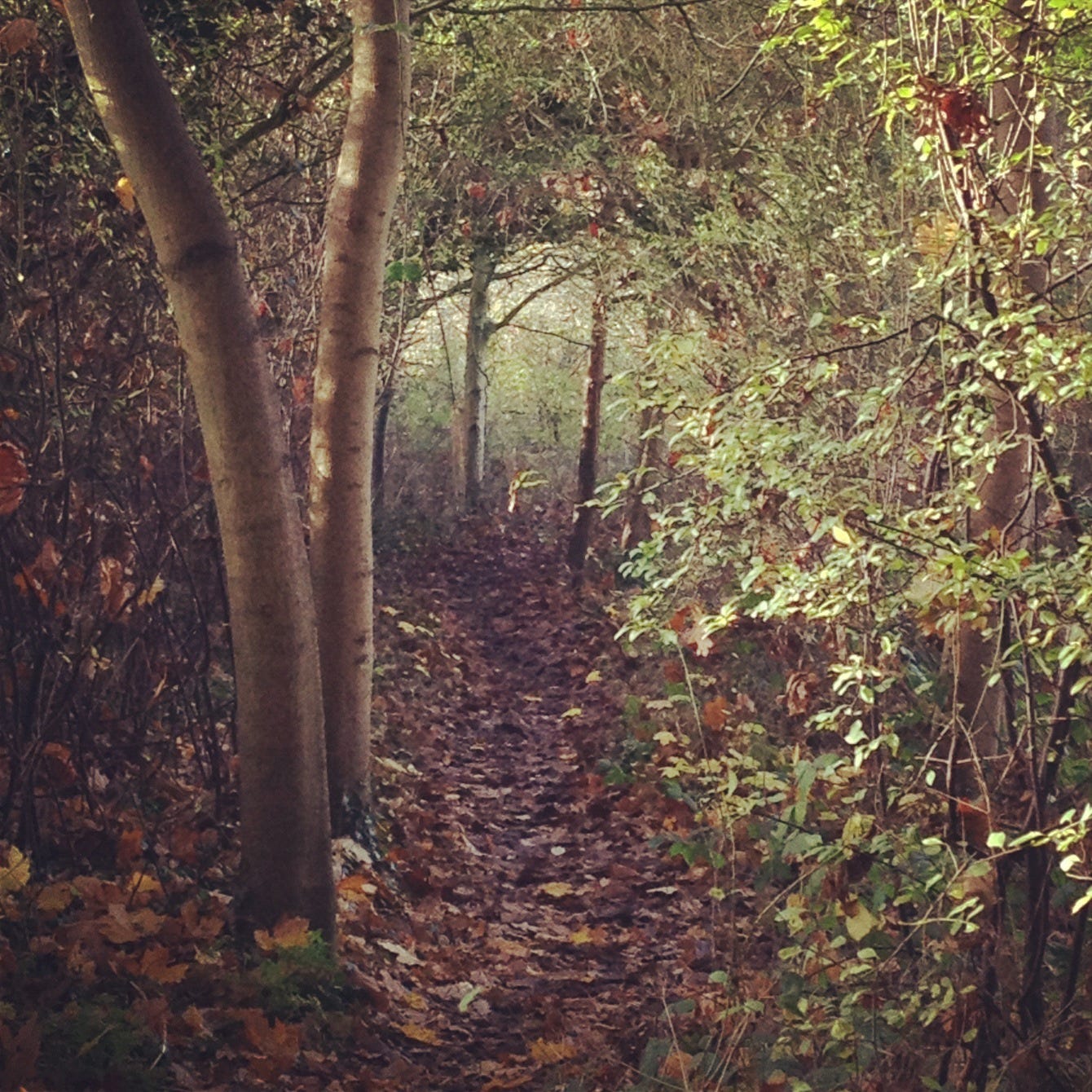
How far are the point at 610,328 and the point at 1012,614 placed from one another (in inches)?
483

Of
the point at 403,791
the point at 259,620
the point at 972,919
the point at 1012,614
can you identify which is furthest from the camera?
the point at 403,791

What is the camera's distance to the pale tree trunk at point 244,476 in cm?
458

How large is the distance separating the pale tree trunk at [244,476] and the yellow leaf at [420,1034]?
0.54 meters

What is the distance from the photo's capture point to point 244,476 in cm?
488

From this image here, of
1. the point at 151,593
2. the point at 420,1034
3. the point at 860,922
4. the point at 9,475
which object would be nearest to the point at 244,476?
the point at 9,475

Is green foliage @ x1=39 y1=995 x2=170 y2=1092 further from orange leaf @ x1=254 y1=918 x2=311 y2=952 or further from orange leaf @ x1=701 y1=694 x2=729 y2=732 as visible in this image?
orange leaf @ x1=701 y1=694 x2=729 y2=732

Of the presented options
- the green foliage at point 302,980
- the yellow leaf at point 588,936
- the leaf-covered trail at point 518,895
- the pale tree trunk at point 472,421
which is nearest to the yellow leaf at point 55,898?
the green foliage at point 302,980

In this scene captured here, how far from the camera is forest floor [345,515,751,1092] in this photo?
16.5 feet

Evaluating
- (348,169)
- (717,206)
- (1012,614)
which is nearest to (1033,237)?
(1012,614)

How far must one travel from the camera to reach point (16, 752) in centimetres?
475

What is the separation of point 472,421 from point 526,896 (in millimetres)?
13105

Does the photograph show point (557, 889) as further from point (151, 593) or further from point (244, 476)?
point (244, 476)

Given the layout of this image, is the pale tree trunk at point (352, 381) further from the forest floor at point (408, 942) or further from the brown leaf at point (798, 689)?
the brown leaf at point (798, 689)

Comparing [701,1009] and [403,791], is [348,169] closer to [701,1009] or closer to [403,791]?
[403,791]
